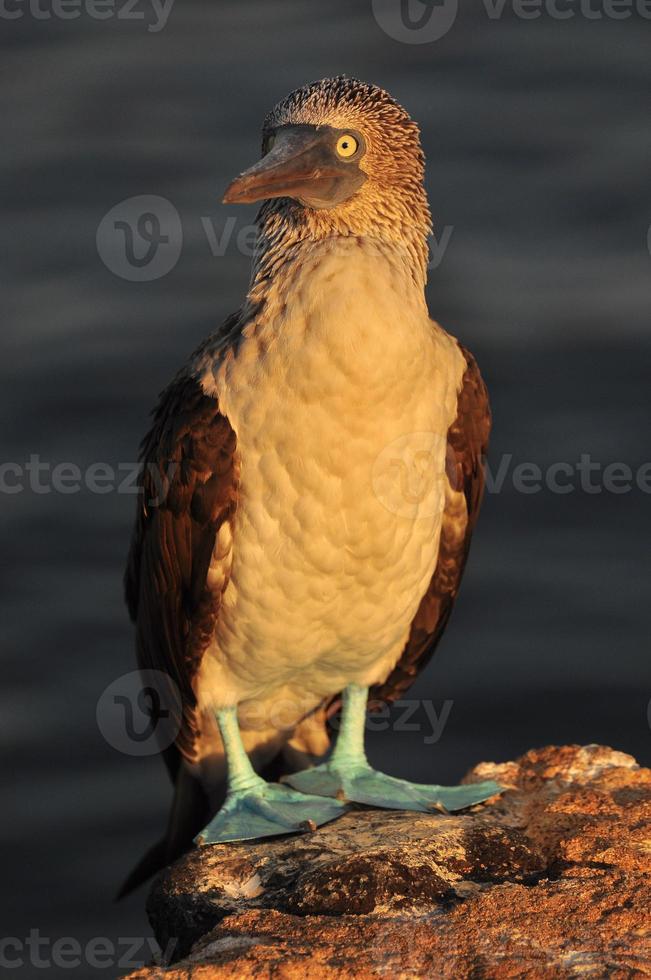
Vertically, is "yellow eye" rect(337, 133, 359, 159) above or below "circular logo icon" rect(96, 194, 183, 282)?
above

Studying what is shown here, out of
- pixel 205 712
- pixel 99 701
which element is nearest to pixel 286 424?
pixel 205 712

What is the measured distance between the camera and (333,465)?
200 inches

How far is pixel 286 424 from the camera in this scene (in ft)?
16.6

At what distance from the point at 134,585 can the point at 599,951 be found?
2.56 meters

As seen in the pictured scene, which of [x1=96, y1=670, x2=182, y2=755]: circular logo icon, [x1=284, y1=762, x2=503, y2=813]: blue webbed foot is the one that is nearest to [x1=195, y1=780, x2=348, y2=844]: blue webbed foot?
[x1=284, y1=762, x2=503, y2=813]: blue webbed foot

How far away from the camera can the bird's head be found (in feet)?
16.3

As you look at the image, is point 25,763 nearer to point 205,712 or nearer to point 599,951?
point 205,712
